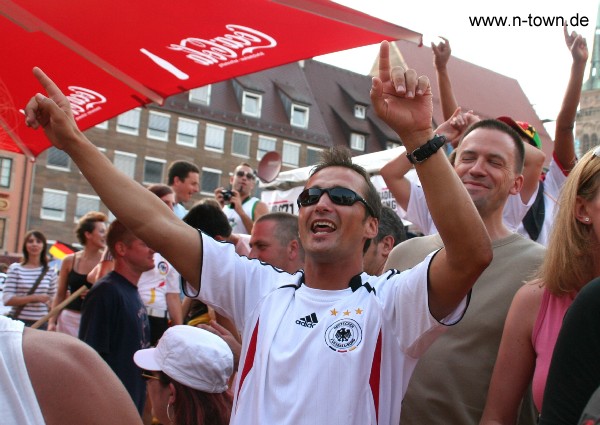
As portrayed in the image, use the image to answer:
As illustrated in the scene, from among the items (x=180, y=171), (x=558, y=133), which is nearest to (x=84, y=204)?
(x=180, y=171)

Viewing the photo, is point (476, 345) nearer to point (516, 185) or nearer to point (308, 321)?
point (308, 321)

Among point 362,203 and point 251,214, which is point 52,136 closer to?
point 362,203

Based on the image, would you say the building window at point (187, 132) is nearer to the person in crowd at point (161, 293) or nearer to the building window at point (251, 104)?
the building window at point (251, 104)

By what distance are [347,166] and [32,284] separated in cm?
671

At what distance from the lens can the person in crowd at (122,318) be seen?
5.01 metres

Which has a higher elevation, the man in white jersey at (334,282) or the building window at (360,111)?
the building window at (360,111)

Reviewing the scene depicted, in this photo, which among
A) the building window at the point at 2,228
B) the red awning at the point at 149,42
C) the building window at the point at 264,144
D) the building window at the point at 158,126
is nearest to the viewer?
the red awning at the point at 149,42

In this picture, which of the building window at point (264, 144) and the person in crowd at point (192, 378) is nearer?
the person in crowd at point (192, 378)

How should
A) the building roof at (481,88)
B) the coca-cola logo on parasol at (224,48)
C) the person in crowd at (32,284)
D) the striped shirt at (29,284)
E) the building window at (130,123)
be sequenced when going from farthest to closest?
the building roof at (481,88) < the building window at (130,123) < the striped shirt at (29,284) < the person in crowd at (32,284) < the coca-cola logo on parasol at (224,48)

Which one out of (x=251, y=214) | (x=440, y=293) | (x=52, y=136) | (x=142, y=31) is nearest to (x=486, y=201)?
(x=440, y=293)

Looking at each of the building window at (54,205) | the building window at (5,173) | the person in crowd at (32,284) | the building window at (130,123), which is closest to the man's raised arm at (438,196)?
the person in crowd at (32,284)

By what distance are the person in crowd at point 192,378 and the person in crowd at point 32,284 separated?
547cm

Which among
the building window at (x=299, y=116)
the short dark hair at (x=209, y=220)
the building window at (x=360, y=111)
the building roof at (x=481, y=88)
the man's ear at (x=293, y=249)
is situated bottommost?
the man's ear at (x=293, y=249)

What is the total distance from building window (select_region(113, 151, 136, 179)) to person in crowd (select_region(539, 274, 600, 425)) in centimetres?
4550
